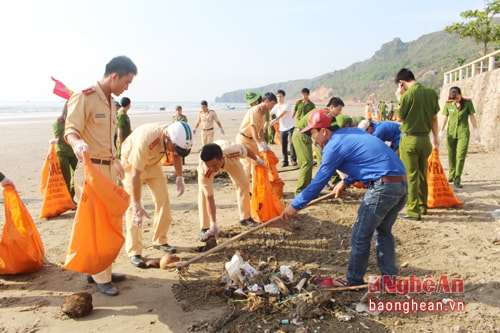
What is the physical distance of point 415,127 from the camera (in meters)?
5.32

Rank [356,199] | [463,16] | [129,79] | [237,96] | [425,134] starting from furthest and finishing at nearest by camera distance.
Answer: [237,96], [463,16], [356,199], [425,134], [129,79]

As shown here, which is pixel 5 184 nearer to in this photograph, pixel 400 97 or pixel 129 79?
pixel 129 79

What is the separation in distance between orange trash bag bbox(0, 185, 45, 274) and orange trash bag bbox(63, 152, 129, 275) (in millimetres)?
1164

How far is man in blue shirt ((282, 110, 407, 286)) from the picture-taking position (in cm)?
327

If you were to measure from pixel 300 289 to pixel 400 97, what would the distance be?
346cm

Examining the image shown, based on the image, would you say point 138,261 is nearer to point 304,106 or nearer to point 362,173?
point 362,173

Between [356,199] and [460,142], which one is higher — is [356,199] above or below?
below

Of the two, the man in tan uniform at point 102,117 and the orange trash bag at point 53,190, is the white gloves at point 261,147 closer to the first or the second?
the man in tan uniform at point 102,117

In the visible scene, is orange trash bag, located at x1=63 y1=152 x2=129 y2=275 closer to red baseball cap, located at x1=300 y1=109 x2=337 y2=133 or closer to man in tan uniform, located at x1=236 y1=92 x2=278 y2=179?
red baseball cap, located at x1=300 y1=109 x2=337 y2=133

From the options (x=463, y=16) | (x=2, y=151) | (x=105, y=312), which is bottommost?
(x=105, y=312)

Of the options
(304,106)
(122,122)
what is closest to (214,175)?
(122,122)

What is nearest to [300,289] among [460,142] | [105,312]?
[105,312]

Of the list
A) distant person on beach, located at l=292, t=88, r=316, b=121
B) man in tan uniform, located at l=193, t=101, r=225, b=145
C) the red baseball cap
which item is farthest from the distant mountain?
the red baseball cap

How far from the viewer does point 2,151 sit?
1421 centimetres
